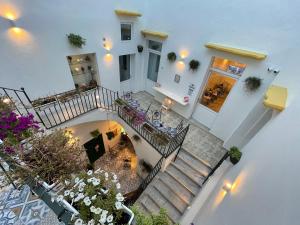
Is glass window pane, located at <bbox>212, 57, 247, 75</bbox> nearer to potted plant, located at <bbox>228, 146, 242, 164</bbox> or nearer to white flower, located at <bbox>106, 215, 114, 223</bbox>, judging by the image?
potted plant, located at <bbox>228, 146, 242, 164</bbox>

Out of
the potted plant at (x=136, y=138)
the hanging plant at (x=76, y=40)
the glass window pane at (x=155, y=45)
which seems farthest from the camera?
the glass window pane at (x=155, y=45)

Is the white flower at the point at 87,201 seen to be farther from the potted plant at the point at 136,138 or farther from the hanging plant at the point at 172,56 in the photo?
the hanging plant at the point at 172,56

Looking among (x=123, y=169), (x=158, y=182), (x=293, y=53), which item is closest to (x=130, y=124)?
(x=158, y=182)

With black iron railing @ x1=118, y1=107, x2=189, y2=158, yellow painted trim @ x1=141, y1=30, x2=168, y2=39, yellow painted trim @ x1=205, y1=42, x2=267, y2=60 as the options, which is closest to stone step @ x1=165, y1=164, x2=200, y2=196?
black iron railing @ x1=118, y1=107, x2=189, y2=158

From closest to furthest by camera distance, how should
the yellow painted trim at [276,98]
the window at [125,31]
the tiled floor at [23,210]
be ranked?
1. the tiled floor at [23,210]
2. the yellow painted trim at [276,98]
3. the window at [125,31]

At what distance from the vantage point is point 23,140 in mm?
1975

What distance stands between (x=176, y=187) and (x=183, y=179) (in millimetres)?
316

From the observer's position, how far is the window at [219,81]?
4371 millimetres

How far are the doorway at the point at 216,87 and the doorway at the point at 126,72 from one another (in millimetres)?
3492

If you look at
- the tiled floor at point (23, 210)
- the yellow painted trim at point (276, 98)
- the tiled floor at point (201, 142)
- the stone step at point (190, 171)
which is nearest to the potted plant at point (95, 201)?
the tiled floor at point (23, 210)

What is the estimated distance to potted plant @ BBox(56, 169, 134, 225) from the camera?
128 centimetres

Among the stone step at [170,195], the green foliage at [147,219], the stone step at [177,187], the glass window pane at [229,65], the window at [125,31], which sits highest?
the window at [125,31]

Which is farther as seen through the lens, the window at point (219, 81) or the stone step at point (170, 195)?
the window at point (219, 81)

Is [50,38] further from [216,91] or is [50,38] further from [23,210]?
[216,91]
